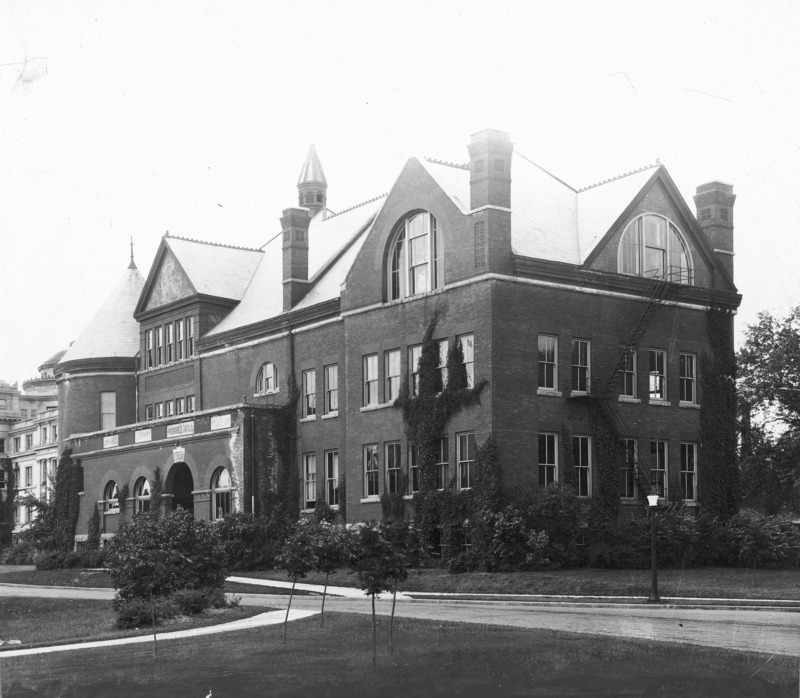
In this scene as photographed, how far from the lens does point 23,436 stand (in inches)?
3888

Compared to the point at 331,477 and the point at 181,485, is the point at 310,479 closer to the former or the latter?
the point at 331,477

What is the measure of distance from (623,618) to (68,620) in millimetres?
13392

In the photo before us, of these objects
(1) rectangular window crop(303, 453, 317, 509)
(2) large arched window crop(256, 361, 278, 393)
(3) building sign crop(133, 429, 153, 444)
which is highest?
(2) large arched window crop(256, 361, 278, 393)

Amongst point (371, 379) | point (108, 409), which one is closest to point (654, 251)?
point (371, 379)

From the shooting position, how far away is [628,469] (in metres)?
42.8

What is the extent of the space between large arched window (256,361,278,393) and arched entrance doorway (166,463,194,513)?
16.3 ft

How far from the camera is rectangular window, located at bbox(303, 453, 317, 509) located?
48688mm

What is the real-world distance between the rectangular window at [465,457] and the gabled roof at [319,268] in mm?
10458

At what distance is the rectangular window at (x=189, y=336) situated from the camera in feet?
191

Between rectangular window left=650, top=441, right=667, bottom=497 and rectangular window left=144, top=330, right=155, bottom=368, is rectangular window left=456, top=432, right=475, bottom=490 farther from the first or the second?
rectangular window left=144, top=330, right=155, bottom=368

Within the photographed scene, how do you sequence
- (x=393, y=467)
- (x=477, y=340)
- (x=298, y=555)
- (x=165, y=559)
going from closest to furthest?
(x=165, y=559), (x=298, y=555), (x=477, y=340), (x=393, y=467)

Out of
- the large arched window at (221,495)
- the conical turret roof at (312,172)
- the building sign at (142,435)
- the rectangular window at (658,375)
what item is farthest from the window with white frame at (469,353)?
the conical turret roof at (312,172)

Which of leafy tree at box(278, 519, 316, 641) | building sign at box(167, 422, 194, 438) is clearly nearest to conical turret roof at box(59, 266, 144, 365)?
building sign at box(167, 422, 194, 438)

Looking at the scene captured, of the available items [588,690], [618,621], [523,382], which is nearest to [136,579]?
[618,621]
